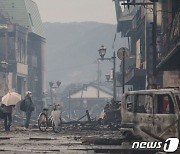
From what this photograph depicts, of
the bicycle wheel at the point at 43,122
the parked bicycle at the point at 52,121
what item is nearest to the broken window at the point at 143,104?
the parked bicycle at the point at 52,121

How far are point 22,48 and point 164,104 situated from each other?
65.1 m

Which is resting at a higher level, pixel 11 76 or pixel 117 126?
pixel 11 76

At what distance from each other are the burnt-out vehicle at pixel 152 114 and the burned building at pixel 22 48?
170 feet

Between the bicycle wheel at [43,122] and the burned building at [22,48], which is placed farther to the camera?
the burned building at [22,48]

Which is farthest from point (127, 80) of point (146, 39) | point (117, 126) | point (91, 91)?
point (91, 91)

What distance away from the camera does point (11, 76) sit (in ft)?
230

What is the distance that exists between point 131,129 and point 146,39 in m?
25.1

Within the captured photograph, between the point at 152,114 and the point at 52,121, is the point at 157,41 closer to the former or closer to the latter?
the point at 52,121

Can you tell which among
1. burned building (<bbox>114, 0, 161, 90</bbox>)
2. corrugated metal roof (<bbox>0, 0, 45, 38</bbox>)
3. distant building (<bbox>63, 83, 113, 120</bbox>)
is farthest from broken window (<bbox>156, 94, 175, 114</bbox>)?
distant building (<bbox>63, 83, 113, 120</bbox>)

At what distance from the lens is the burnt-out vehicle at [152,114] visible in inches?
466

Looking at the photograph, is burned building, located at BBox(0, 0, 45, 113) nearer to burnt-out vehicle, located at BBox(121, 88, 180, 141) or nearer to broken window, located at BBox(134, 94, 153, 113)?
burnt-out vehicle, located at BBox(121, 88, 180, 141)

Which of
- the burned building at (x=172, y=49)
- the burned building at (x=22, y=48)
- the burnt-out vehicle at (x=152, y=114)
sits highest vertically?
the burned building at (x=22, y=48)

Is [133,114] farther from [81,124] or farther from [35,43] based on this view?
[35,43]
